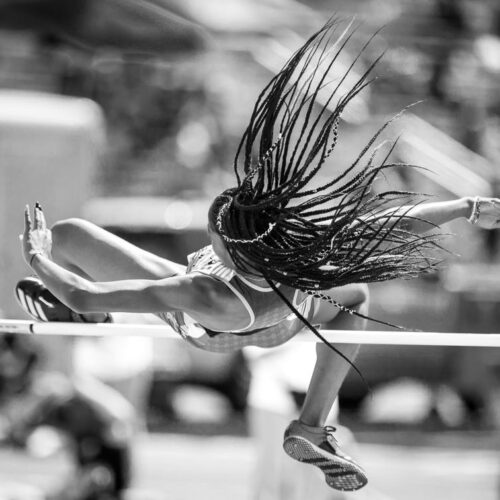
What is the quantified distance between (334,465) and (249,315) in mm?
780

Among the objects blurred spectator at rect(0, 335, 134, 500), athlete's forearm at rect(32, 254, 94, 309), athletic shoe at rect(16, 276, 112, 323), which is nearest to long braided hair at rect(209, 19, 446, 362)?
athlete's forearm at rect(32, 254, 94, 309)

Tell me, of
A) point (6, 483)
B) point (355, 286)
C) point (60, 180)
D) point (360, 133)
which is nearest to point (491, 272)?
point (360, 133)

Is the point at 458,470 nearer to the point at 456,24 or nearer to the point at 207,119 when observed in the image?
the point at 207,119

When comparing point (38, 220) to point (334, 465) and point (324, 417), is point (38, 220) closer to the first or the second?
point (324, 417)

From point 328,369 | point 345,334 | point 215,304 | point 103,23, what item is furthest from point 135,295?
point 103,23

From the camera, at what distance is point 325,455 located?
169 inches

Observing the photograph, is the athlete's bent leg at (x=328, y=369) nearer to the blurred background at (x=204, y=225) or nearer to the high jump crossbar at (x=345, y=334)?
the high jump crossbar at (x=345, y=334)

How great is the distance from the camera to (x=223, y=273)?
388cm

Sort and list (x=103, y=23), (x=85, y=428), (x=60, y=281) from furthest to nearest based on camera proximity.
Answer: (x=103, y=23) < (x=85, y=428) < (x=60, y=281)

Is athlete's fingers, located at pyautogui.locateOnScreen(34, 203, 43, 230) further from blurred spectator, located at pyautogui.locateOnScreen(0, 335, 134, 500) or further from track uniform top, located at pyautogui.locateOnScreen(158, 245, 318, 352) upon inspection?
blurred spectator, located at pyautogui.locateOnScreen(0, 335, 134, 500)

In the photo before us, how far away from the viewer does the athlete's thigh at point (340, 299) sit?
429cm

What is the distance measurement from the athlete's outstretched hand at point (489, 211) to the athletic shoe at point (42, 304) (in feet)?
5.09

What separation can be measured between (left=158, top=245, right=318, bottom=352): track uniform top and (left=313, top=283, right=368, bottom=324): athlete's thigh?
8 centimetres

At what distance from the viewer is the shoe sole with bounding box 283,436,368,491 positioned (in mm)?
4289
